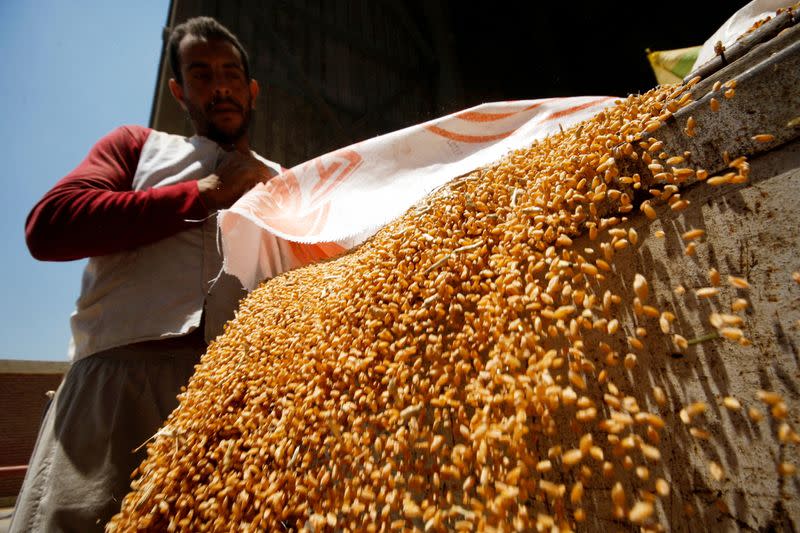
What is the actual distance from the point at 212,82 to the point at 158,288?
1.14 m

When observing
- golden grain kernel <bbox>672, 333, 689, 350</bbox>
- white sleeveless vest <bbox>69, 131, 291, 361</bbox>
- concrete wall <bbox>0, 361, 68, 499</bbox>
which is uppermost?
white sleeveless vest <bbox>69, 131, 291, 361</bbox>

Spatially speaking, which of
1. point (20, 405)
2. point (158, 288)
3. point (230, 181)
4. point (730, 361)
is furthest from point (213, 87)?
point (20, 405)

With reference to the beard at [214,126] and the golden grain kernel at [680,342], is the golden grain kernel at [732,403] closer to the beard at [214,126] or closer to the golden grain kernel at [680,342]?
the golden grain kernel at [680,342]

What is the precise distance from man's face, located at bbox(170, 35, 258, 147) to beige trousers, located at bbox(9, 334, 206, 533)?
1.10 metres

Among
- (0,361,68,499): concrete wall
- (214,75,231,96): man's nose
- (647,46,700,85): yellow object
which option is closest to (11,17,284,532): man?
(214,75,231,96): man's nose

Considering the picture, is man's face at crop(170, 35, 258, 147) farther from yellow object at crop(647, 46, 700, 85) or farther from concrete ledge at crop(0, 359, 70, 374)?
concrete ledge at crop(0, 359, 70, 374)

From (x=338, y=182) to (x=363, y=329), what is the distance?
2.44 feet

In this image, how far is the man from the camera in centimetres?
124

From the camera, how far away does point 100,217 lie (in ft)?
4.39

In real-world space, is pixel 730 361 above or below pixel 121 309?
below

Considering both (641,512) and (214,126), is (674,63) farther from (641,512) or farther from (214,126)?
(214,126)

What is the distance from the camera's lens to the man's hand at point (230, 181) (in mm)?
1446

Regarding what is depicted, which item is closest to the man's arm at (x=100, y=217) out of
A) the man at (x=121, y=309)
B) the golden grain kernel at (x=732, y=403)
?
the man at (x=121, y=309)

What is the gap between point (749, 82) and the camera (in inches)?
21.3
